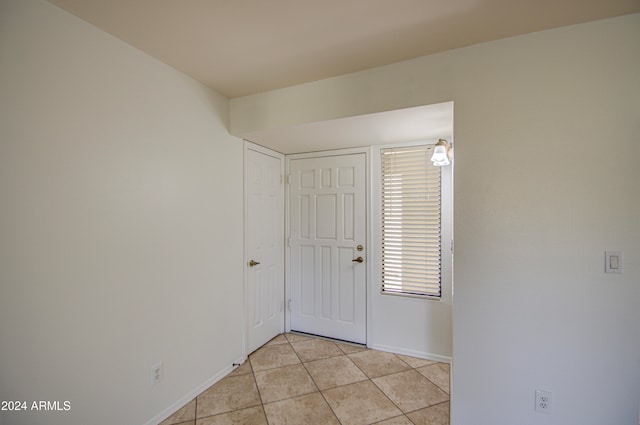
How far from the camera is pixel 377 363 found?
8.40 feet

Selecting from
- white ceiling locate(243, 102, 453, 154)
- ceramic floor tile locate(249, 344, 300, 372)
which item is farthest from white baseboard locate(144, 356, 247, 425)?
white ceiling locate(243, 102, 453, 154)

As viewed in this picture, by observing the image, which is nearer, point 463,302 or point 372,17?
point 372,17

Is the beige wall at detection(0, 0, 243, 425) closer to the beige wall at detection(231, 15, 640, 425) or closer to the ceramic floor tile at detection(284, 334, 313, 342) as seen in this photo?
the ceramic floor tile at detection(284, 334, 313, 342)

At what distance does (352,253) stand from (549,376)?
5.70 ft

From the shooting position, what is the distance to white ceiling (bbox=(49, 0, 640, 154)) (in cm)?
136

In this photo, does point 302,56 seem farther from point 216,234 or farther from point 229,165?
point 216,234

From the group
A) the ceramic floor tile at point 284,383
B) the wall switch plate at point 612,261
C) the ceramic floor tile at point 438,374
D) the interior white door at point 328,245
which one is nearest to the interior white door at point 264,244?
the interior white door at point 328,245

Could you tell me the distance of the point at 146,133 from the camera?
179 cm

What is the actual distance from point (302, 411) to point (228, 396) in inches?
23.2

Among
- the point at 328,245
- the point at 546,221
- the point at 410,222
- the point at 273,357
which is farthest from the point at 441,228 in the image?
the point at 273,357

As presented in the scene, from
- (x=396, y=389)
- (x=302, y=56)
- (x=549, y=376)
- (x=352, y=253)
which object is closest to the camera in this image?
(x=549, y=376)

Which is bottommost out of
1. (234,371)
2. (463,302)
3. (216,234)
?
(234,371)

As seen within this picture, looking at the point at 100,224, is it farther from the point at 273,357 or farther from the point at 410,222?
the point at 410,222

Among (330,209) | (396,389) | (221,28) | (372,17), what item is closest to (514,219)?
(372,17)
